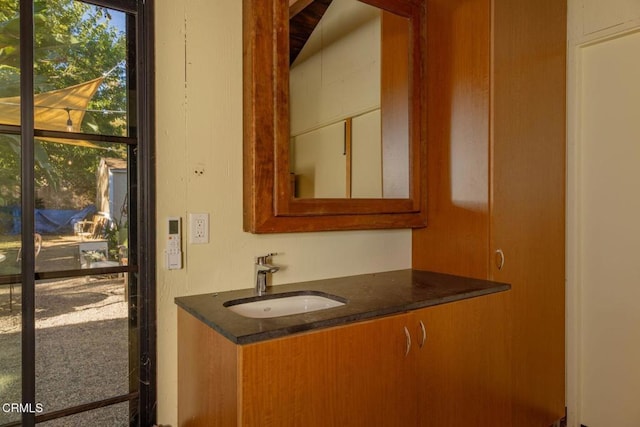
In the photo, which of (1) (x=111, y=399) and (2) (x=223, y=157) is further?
(2) (x=223, y=157)

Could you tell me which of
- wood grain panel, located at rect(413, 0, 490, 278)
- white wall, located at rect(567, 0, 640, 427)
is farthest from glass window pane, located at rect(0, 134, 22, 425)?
white wall, located at rect(567, 0, 640, 427)

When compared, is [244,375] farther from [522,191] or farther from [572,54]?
[572,54]

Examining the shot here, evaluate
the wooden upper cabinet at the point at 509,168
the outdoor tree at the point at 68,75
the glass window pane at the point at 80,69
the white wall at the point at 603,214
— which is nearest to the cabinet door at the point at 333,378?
the wooden upper cabinet at the point at 509,168

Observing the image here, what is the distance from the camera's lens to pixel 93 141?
1338mm

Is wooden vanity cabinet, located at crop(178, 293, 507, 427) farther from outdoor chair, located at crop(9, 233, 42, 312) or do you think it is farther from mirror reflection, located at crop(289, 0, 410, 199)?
mirror reflection, located at crop(289, 0, 410, 199)

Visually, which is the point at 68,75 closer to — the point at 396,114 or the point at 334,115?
the point at 334,115

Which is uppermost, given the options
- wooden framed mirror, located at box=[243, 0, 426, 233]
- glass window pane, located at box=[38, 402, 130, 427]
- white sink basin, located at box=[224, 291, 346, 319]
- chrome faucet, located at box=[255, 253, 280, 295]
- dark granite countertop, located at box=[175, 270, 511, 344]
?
wooden framed mirror, located at box=[243, 0, 426, 233]

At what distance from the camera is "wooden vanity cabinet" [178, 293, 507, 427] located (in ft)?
3.51

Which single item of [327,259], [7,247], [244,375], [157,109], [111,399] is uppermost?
[157,109]

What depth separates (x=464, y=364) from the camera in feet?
5.12

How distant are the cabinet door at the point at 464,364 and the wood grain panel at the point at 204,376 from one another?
0.67m

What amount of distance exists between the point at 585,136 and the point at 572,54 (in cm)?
44

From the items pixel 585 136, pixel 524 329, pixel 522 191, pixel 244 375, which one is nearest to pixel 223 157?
pixel 244 375

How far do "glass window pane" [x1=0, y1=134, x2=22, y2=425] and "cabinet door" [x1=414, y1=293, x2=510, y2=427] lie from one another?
4.27ft
